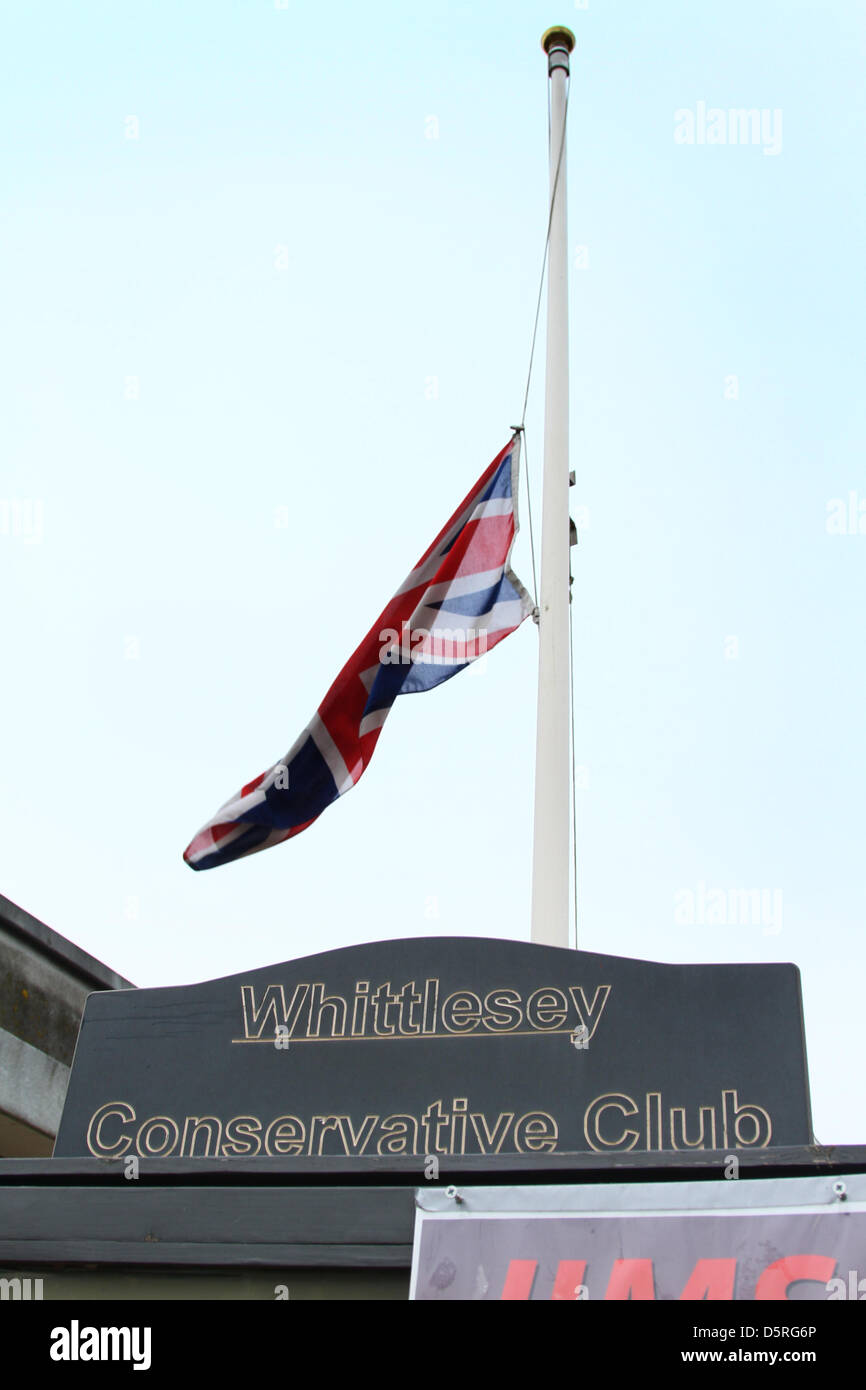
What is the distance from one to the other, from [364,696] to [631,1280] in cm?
364

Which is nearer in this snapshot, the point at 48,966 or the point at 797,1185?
the point at 797,1185

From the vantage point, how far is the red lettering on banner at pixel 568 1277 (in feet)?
11.2

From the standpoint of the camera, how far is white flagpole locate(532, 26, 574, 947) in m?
5.86

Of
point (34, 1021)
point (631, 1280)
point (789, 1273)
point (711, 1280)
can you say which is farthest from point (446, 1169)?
point (34, 1021)

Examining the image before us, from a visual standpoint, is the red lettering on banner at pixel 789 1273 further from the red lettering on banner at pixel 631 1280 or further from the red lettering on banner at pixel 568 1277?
the red lettering on banner at pixel 568 1277

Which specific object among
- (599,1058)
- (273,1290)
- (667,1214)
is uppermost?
(599,1058)

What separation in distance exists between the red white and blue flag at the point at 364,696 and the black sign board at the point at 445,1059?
210 cm

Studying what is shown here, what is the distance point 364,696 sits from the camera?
6637 millimetres

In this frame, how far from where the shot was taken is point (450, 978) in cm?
422

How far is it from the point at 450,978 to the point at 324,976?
412mm

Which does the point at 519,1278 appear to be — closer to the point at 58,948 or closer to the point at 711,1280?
the point at 711,1280

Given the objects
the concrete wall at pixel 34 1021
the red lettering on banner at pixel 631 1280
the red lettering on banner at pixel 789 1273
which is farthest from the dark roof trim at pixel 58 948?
the red lettering on banner at pixel 789 1273
